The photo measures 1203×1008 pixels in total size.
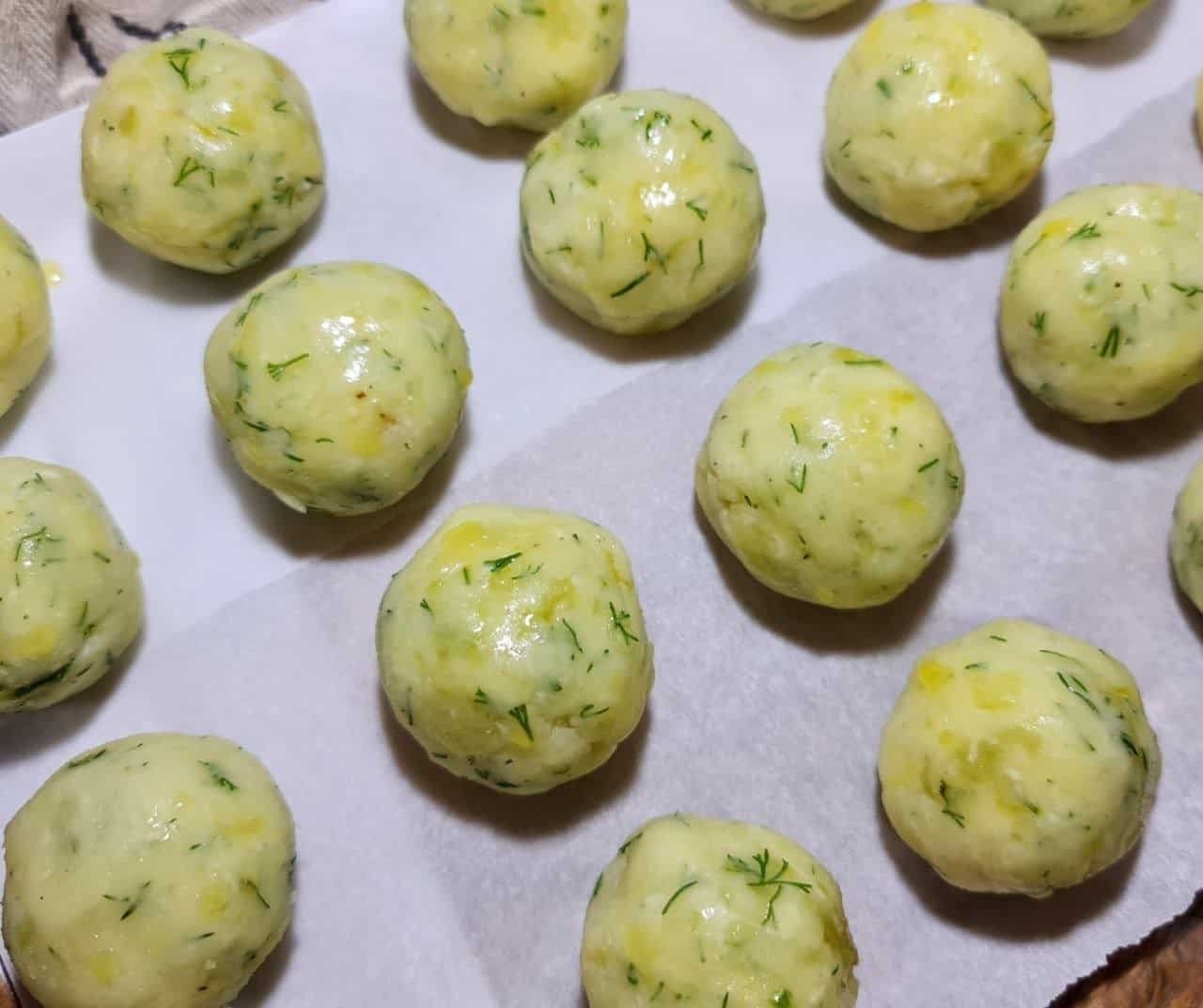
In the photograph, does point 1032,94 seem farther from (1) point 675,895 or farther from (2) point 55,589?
(2) point 55,589

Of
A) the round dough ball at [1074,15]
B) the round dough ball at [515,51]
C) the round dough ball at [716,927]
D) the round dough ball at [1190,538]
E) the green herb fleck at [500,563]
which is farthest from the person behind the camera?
the round dough ball at [1074,15]

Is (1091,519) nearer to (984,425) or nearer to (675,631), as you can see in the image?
(984,425)

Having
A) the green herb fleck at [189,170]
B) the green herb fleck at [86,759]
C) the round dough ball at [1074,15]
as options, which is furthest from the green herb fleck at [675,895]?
the round dough ball at [1074,15]

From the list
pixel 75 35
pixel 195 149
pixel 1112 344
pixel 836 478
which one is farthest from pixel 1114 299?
pixel 75 35

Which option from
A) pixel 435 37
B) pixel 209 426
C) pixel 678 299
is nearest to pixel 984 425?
pixel 678 299

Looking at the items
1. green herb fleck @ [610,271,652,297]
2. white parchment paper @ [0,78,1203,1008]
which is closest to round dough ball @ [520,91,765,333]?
green herb fleck @ [610,271,652,297]

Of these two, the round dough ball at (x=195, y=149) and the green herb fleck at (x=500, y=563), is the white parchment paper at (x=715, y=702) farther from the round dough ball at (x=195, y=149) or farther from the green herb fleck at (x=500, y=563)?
the round dough ball at (x=195, y=149)
